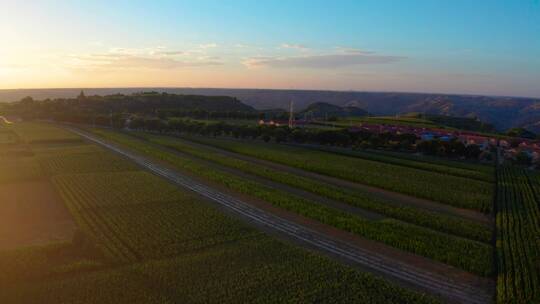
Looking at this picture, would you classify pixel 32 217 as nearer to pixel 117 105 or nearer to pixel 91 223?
pixel 91 223

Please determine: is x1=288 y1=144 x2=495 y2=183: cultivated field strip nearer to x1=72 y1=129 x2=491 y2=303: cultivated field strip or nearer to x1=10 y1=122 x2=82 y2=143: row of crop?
x1=72 y1=129 x2=491 y2=303: cultivated field strip

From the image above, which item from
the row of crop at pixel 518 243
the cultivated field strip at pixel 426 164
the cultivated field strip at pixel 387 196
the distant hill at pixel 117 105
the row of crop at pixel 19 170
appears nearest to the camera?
the row of crop at pixel 518 243

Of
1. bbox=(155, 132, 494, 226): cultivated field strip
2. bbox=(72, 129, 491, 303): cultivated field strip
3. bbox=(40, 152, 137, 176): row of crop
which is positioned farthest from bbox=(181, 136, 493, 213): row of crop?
bbox=(40, 152, 137, 176): row of crop

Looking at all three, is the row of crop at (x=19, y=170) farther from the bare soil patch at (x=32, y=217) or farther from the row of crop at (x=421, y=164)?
the row of crop at (x=421, y=164)

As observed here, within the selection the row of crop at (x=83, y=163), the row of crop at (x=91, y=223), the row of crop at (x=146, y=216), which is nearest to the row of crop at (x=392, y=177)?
the row of crop at (x=83, y=163)

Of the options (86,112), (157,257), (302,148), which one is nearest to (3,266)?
(157,257)
